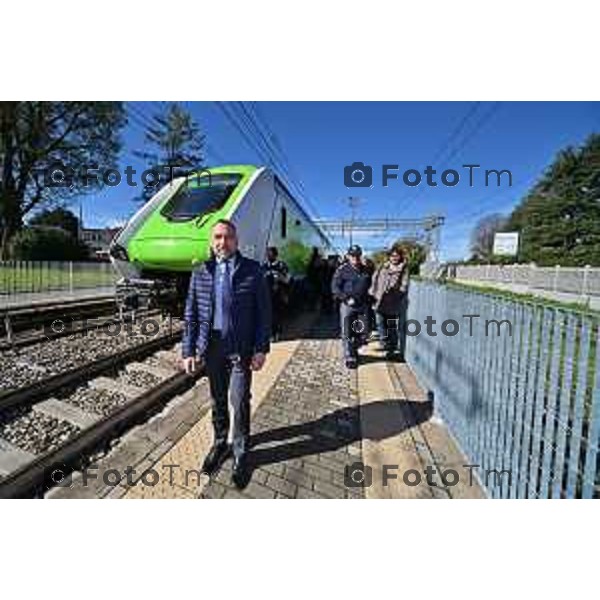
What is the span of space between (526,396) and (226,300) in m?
1.98

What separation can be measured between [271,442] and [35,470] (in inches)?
66.3

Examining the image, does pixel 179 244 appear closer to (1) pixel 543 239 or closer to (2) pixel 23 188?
(2) pixel 23 188

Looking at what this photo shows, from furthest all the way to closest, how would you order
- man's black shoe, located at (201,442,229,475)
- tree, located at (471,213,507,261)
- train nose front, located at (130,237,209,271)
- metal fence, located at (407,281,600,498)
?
tree, located at (471,213,507,261), train nose front, located at (130,237,209,271), man's black shoe, located at (201,442,229,475), metal fence, located at (407,281,600,498)

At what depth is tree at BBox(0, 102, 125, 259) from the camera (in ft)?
48.4

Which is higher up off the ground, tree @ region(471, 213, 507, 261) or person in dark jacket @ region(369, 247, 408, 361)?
tree @ region(471, 213, 507, 261)

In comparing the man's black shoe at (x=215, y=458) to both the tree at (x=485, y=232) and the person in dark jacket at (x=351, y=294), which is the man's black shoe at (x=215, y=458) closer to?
the person in dark jacket at (x=351, y=294)

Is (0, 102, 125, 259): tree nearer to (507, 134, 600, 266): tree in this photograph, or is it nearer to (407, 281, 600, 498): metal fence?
(407, 281, 600, 498): metal fence

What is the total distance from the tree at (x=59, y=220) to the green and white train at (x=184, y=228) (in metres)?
15.3

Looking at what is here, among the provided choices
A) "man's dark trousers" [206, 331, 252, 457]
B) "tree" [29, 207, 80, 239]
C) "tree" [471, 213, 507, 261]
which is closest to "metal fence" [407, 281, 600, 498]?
"man's dark trousers" [206, 331, 252, 457]

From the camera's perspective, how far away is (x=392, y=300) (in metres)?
6.73

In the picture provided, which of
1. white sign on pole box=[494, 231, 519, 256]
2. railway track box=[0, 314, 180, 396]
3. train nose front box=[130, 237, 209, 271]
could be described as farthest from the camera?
white sign on pole box=[494, 231, 519, 256]

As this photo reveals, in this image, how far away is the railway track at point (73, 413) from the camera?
2969 millimetres

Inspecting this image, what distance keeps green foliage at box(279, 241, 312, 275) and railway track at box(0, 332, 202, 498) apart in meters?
4.35

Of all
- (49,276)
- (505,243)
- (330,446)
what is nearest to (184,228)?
(330,446)
